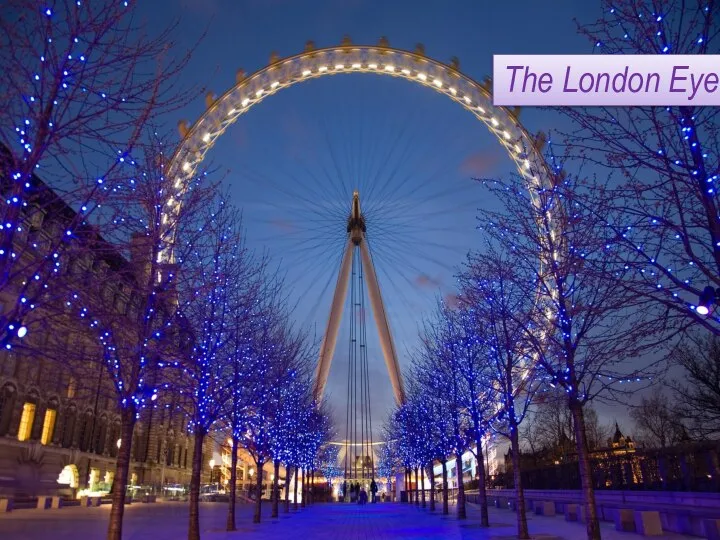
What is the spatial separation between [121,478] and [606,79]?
1232 cm

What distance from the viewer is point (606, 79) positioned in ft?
15.7

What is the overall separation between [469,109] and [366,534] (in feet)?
94.2

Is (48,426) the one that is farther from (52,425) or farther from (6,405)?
(6,405)

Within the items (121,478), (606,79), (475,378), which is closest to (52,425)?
(475,378)

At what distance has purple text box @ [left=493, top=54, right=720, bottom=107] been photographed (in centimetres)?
477

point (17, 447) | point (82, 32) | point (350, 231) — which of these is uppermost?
point (350, 231)

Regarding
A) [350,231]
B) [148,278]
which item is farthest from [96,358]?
[350,231]

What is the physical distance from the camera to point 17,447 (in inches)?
1480

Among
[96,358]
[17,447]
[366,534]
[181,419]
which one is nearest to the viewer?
[96,358]

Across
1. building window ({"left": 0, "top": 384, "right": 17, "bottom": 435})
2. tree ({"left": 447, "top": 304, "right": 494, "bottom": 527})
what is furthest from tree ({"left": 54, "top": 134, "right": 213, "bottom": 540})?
building window ({"left": 0, "top": 384, "right": 17, "bottom": 435})

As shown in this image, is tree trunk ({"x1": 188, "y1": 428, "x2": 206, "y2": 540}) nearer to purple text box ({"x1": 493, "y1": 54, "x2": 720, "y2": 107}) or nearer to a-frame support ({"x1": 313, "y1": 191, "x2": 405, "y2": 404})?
purple text box ({"x1": 493, "y1": 54, "x2": 720, "y2": 107})

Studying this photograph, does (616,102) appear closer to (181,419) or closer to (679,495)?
(679,495)

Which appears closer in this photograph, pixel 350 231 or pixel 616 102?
pixel 616 102

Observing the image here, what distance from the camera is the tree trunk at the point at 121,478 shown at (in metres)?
11.8
